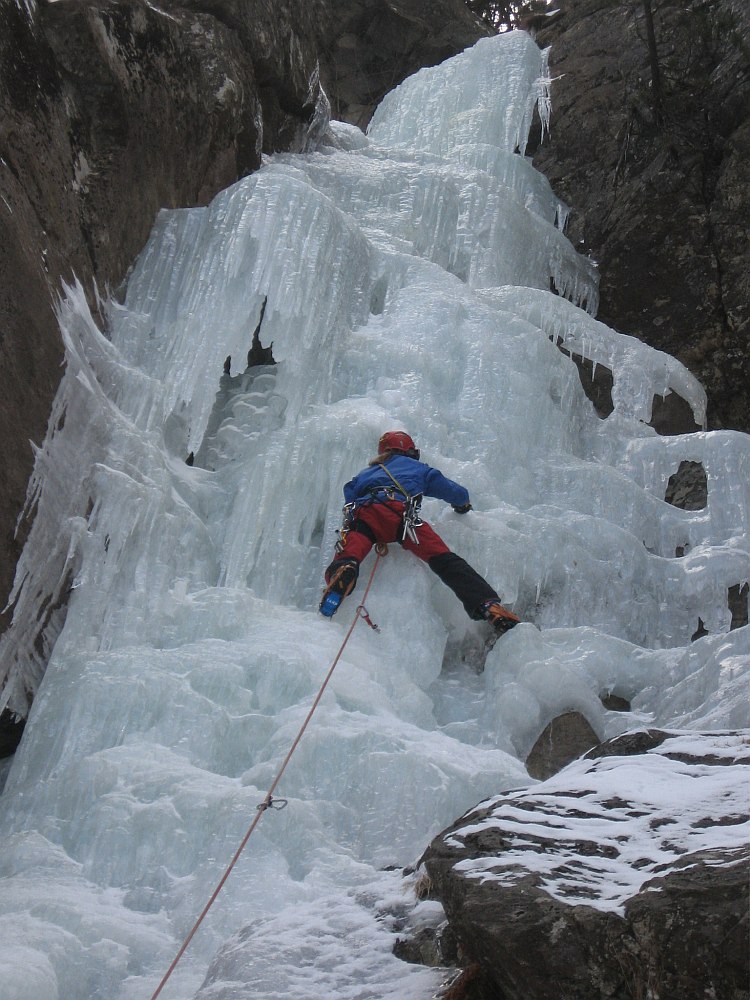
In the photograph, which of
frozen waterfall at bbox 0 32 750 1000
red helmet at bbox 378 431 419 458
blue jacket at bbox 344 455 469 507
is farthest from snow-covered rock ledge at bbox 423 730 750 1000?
red helmet at bbox 378 431 419 458

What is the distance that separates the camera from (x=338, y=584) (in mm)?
5336

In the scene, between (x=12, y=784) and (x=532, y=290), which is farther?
(x=532, y=290)

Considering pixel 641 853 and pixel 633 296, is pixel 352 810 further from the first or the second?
pixel 633 296

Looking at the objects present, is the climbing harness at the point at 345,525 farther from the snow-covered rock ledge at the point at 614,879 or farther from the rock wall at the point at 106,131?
the snow-covered rock ledge at the point at 614,879

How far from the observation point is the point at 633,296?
30.3ft

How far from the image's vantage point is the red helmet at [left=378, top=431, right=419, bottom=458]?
5906 mm

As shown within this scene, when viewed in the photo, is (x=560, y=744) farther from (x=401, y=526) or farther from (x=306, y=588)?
(x=306, y=588)

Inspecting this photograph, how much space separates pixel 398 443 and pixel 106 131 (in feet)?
8.76

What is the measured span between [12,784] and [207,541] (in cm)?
174

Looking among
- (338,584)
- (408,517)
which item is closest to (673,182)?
(408,517)

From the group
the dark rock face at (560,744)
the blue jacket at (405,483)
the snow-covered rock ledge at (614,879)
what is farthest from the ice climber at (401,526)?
the snow-covered rock ledge at (614,879)

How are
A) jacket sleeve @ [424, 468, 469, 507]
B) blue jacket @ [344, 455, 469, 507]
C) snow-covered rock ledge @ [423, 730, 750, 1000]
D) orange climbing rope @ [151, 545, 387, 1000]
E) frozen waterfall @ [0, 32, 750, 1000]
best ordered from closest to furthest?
snow-covered rock ledge @ [423, 730, 750, 1000] < orange climbing rope @ [151, 545, 387, 1000] < frozen waterfall @ [0, 32, 750, 1000] < blue jacket @ [344, 455, 469, 507] < jacket sleeve @ [424, 468, 469, 507]

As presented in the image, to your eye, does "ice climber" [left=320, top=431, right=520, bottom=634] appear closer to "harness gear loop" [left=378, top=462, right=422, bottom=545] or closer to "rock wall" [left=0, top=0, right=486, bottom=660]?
"harness gear loop" [left=378, top=462, right=422, bottom=545]

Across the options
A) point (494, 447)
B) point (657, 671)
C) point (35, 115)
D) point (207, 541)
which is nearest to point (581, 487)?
point (494, 447)
